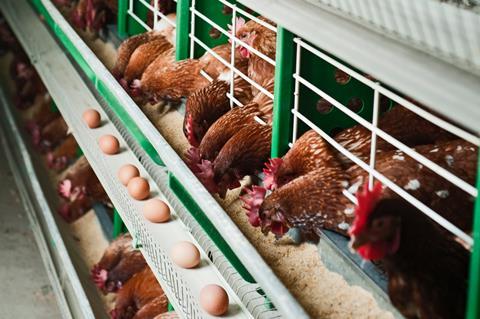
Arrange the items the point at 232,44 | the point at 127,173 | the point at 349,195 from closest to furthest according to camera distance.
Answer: the point at 349,195 < the point at 232,44 < the point at 127,173

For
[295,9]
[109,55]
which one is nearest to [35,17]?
[109,55]

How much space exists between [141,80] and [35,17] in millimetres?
1638

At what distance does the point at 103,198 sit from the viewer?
379cm

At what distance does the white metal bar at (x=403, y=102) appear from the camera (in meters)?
1.29

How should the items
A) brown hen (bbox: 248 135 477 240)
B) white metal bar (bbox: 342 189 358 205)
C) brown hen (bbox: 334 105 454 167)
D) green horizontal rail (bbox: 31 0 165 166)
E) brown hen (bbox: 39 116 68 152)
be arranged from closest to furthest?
brown hen (bbox: 248 135 477 240), white metal bar (bbox: 342 189 358 205), brown hen (bbox: 334 105 454 167), green horizontal rail (bbox: 31 0 165 166), brown hen (bbox: 39 116 68 152)

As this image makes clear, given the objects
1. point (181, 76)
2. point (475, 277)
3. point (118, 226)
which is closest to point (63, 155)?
point (118, 226)

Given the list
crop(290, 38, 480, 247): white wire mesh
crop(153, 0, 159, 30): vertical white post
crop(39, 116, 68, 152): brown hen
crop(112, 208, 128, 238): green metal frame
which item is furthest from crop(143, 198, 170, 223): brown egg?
crop(39, 116, 68, 152): brown hen

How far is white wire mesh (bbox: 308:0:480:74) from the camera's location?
1.05 m

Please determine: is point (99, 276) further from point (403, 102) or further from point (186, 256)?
point (403, 102)

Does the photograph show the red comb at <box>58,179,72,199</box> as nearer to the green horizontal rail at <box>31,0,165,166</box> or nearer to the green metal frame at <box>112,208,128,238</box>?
the green metal frame at <box>112,208,128,238</box>

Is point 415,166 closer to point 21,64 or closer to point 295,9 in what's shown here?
point 295,9

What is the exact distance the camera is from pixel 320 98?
1.99 metres

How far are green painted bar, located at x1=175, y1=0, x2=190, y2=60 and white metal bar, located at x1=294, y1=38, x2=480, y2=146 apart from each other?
92 cm

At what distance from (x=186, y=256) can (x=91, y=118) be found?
1198mm
